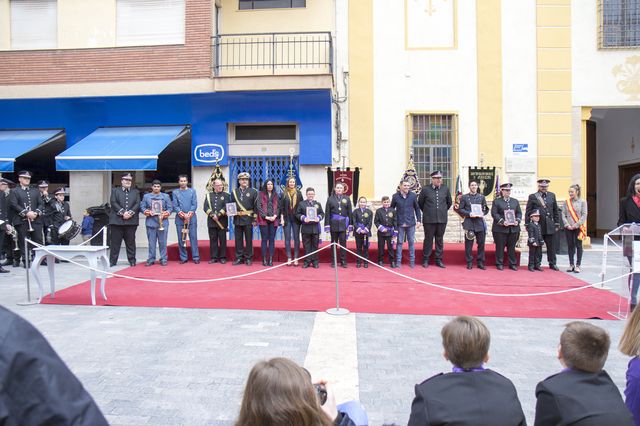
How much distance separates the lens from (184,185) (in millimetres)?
11031

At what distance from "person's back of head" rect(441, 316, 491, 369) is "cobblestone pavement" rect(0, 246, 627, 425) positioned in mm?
1423

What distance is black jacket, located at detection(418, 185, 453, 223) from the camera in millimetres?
10305

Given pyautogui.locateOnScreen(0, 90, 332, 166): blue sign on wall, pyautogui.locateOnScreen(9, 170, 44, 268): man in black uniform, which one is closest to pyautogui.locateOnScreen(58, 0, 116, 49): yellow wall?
pyautogui.locateOnScreen(0, 90, 332, 166): blue sign on wall

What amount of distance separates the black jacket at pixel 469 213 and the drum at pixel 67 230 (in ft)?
28.7

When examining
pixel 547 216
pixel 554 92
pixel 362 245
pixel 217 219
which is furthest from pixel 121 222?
pixel 554 92

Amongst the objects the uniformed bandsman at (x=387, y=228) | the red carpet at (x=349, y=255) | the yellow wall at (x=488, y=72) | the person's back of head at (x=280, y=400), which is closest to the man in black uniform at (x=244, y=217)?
the red carpet at (x=349, y=255)

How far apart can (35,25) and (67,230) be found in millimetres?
6827

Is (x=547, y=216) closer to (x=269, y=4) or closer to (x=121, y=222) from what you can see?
(x=121, y=222)

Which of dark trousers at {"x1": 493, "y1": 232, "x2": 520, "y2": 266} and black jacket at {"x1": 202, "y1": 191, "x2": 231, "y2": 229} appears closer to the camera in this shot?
dark trousers at {"x1": 493, "y1": 232, "x2": 520, "y2": 266}

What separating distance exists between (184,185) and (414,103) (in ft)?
22.2

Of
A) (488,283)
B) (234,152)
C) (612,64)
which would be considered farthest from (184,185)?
(612,64)

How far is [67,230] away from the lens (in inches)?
408

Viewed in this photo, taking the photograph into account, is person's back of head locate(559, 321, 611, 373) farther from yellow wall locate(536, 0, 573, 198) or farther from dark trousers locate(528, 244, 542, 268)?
yellow wall locate(536, 0, 573, 198)

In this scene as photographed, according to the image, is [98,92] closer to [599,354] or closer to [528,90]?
[528,90]
